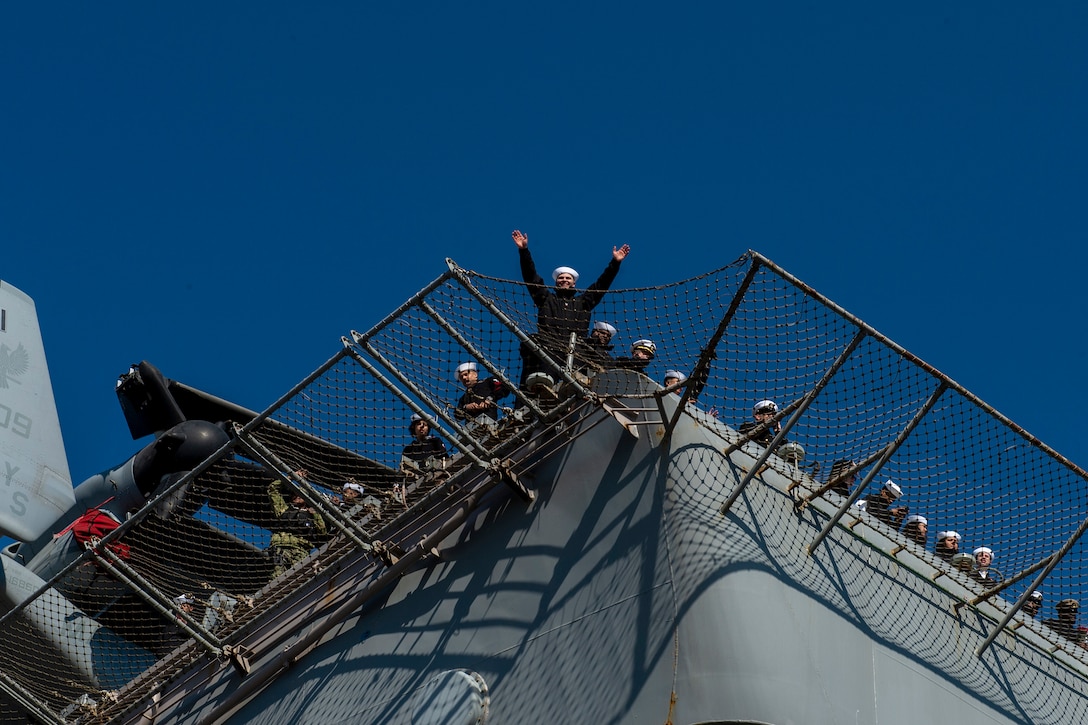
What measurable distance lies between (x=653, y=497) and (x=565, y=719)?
1.59m

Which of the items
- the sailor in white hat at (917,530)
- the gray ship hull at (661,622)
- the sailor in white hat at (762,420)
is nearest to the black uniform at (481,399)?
the gray ship hull at (661,622)

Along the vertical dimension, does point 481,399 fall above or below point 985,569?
below

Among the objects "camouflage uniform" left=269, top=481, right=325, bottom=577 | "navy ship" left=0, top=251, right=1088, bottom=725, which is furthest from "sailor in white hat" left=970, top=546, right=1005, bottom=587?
"camouflage uniform" left=269, top=481, right=325, bottom=577

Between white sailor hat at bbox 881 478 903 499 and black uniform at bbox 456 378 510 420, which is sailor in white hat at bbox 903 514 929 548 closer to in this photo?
white sailor hat at bbox 881 478 903 499

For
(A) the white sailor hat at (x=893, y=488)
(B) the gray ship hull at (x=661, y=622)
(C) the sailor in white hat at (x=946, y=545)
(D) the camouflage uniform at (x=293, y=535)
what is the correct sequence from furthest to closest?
(D) the camouflage uniform at (x=293, y=535) → (C) the sailor in white hat at (x=946, y=545) → (A) the white sailor hat at (x=893, y=488) → (B) the gray ship hull at (x=661, y=622)

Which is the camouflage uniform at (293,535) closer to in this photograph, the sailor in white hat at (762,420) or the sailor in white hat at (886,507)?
the sailor in white hat at (762,420)

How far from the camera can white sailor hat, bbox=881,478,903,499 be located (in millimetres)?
11492

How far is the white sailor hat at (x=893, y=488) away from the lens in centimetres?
1149

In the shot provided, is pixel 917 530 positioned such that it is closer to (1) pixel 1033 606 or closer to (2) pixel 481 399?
(1) pixel 1033 606

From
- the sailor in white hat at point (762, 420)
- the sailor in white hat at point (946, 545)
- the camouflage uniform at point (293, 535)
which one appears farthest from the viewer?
the camouflage uniform at point (293, 535)

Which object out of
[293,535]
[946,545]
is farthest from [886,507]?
[293,535]

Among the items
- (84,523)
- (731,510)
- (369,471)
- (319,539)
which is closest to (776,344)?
(731,510)

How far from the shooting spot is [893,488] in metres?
11.7

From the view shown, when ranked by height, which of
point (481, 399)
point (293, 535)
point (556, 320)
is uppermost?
point (556, 320)
